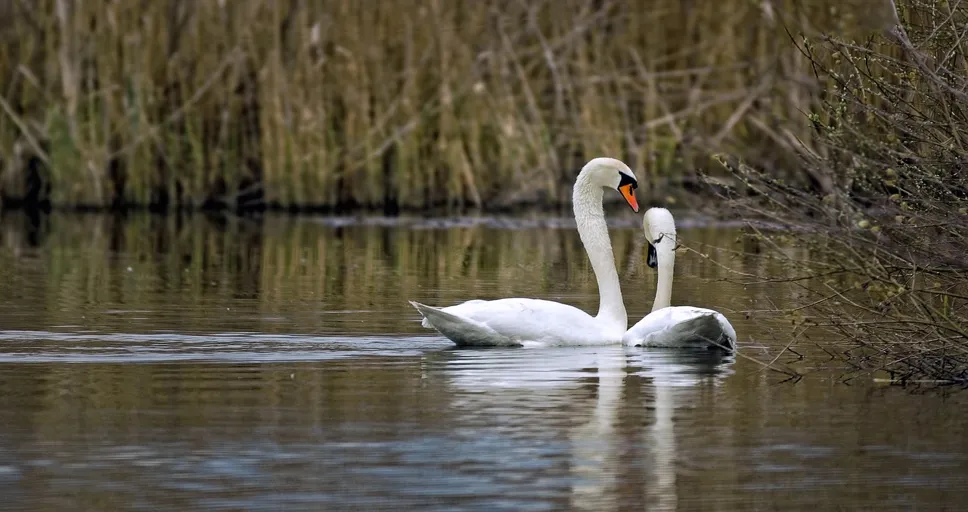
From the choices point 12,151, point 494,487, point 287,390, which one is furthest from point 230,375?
point 12,151

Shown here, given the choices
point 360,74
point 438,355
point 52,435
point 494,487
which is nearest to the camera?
point 494,487

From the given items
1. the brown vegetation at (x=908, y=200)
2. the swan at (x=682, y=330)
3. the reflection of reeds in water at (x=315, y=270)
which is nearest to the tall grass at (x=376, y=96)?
the reflection of reeds in water at (x=315, y=270)

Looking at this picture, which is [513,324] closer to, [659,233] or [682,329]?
[682,329]

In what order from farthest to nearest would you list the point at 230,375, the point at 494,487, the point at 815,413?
the point at 230,375 < the point at 815,413 < the point at 494,487

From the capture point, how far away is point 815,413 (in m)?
8.22

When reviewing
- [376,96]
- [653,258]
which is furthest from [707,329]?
[376,96]

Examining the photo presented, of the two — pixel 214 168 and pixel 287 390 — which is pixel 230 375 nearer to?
pixel 287 390

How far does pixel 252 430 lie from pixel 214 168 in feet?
56.4

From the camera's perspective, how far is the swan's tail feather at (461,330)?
10805 millimetres

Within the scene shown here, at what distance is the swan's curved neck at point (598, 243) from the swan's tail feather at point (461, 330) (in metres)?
0.78

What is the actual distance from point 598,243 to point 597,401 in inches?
143

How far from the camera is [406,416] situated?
814 cm

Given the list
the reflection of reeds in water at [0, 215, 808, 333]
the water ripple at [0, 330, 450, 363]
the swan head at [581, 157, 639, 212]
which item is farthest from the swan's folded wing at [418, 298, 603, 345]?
the swan head at [581, 157, 639, 212]

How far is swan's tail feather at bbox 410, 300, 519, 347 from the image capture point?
10.8 meters
